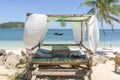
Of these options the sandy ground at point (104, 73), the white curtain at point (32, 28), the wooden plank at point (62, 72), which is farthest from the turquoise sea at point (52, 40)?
the white curtain at point (32, 28)

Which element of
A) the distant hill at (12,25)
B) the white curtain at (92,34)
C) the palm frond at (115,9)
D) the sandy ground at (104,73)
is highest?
the palm frond at (115,9)

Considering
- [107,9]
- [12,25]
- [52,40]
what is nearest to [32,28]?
[107,9]

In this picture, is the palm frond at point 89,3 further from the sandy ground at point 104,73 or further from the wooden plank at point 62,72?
the wooden plank at point 62,72

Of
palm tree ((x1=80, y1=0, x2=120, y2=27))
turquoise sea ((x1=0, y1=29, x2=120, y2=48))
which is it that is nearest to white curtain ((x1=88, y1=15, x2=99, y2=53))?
palm tree ((x1=80, y1=0, x2=120, y2=27))

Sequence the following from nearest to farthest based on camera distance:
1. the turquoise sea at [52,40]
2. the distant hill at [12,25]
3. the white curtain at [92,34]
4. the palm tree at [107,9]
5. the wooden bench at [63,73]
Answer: the white curtain at [92,34], the wooden bench at [63,73], the palm tree at [107,9], the turquoise sea at [52,40], the distant hill at [12,25]

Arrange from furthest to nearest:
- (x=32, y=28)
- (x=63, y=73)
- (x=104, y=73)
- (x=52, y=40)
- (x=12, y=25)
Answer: (x=12, y=25), (x=52, y=40), (x=104, y=73), (x=63, y=73), (x=32, y=28)

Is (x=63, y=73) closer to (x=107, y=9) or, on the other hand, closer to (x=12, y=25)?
(x=107, y=9)

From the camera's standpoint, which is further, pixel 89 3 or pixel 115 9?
pixel 89 3

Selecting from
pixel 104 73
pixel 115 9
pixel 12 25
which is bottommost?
pixel 12 25

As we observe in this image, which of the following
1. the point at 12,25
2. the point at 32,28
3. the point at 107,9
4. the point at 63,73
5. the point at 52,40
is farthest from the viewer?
the point at 12,25

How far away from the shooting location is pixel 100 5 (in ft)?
58.1

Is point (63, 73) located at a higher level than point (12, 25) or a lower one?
higher

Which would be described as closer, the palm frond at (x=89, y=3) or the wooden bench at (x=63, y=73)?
the wooden bench at (x=63, y=73)

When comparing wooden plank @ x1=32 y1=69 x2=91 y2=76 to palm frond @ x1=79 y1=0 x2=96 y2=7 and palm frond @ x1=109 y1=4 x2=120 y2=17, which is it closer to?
palm frond @ x1=109 y1=4 x2=120 y2=17
